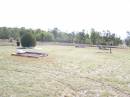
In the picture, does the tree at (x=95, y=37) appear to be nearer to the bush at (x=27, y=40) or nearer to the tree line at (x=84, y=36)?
the tree line at (x=84, y=36)

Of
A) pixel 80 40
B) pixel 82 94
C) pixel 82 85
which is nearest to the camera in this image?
pixel 82 94

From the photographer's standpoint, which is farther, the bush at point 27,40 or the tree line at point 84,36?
the tree line at point 84,36

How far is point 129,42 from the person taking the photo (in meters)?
50.7

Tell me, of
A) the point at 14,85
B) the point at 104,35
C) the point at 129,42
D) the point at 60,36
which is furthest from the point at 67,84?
the point at 60,36

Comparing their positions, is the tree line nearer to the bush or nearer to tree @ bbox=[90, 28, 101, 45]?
tree @ bbox=[90, 28, 101, 45]

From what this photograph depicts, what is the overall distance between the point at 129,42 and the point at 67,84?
4345 cm

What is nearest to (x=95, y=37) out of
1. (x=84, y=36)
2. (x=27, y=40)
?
(x=84, y=36)

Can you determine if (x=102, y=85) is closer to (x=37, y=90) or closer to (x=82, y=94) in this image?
(x=82, y=94)

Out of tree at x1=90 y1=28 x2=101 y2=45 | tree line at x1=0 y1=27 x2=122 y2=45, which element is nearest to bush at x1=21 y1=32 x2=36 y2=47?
tree line at x1=0 y1=27 x2=122 y2=45

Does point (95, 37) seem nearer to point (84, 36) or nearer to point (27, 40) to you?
point (84, 36)

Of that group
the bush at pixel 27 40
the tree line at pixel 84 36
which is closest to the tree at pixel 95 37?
the tree line at pixel 84 36

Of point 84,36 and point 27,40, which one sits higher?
point 84,36

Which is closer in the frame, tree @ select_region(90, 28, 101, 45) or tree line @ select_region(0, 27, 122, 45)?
tree line @ select_region(0, 27, 122, 45)

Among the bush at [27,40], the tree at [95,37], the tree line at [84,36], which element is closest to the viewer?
the bush at [27,40]
